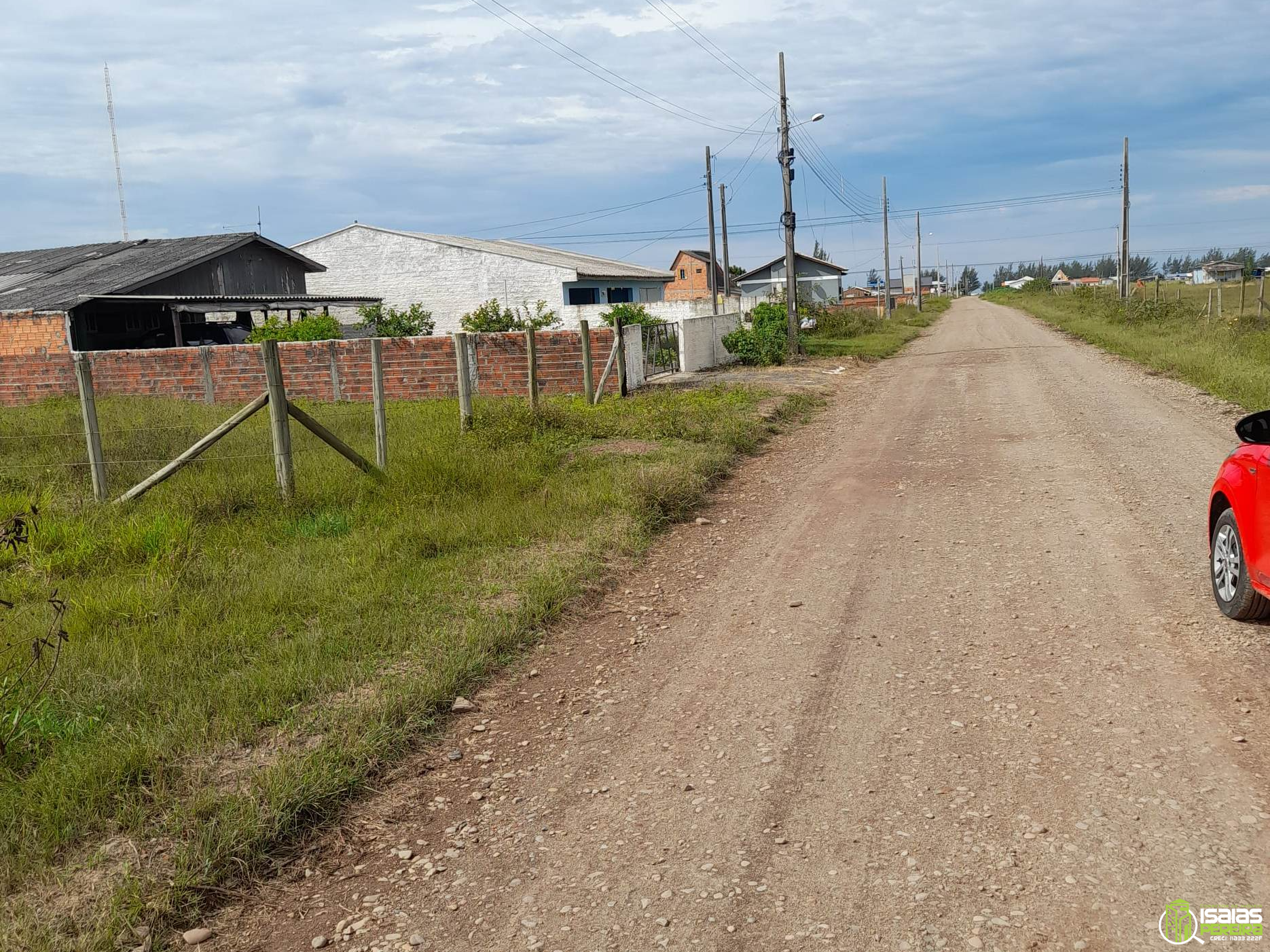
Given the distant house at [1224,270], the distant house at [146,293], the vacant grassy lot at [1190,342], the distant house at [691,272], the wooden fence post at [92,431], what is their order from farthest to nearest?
1. the distant house at [691,272]
2. the distant house at [1224,270]
3. the distant house at [146,293]
4. the vacant grassy lot at [1190,342]
5. the wooden fence post at [92,431]

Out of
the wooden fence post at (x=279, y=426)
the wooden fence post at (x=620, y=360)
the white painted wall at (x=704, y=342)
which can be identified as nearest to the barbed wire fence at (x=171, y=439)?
the wooden fence post at (x=279, y=426)

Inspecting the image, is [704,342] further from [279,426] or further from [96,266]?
[96,266]

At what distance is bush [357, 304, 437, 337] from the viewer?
3228cm

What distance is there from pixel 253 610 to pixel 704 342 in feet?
64.0

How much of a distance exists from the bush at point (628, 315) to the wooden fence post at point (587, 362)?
36.7 feet

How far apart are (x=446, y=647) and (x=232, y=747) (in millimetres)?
1403

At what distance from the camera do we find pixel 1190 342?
23.2 metres

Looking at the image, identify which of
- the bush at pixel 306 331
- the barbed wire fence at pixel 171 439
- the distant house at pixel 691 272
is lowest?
the barbed wire fence at pixel 171 439

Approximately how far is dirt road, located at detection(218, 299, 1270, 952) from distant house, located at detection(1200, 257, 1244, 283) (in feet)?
164

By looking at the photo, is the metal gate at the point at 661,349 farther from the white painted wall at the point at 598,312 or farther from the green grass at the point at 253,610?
the white painted wall at the point at 598,312

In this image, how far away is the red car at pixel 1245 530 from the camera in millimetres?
5078

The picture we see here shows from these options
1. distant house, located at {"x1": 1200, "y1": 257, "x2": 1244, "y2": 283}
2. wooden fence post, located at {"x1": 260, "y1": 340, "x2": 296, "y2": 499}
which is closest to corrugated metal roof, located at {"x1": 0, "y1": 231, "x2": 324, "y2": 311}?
wooden fence post, located at {"x1": 260, "y1": 340, "x2": 296, "y2": 499}

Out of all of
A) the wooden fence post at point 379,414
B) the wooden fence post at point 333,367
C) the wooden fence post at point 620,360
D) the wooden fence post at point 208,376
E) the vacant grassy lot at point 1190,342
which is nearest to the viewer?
the wooden fence post at point 379,414

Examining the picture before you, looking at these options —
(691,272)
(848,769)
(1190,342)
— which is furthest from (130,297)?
(691,272)
